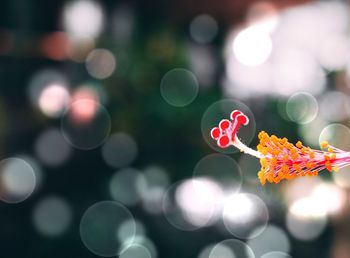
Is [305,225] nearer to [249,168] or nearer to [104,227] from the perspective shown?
[249,168]

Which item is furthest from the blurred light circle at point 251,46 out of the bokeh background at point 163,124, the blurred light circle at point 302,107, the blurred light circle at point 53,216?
the blurred light circle at point 53,216

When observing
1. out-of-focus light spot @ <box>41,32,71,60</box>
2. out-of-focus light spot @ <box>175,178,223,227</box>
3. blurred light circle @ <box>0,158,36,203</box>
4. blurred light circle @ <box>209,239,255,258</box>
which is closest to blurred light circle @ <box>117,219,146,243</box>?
out-of-focus light spot @ <box>175,178,223,227</box>

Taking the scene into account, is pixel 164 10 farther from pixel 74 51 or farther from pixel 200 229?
pixel 200 229

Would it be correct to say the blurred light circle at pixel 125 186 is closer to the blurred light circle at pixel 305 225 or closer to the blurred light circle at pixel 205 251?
the blurred light circle at pixel 205 251

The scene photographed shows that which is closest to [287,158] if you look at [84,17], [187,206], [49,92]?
[49,92]

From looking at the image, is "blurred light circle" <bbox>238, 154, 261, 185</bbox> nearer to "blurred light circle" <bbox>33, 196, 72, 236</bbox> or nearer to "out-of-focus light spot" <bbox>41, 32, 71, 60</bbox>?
"blurred light circle" <bbox>33, 196, 72, 236</bbox>
